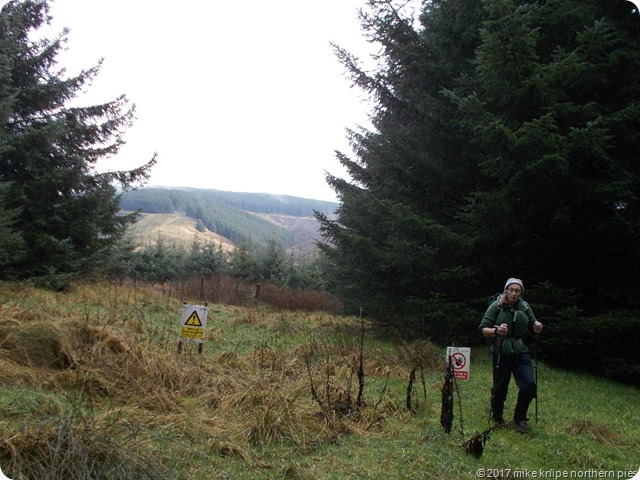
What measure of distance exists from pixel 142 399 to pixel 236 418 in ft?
3.46

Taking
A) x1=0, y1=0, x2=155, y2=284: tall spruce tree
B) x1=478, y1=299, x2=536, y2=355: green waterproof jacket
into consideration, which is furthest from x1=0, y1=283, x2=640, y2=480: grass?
x1=0, y1=0, x2=155, y2=284: tall spruce tree

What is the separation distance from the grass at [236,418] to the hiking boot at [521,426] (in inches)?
6.4

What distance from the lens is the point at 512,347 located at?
18.6 feet

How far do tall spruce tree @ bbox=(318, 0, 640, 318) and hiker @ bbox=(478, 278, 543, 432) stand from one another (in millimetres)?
4273

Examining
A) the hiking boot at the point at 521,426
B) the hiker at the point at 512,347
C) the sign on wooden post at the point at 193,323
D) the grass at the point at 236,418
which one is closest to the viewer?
the grass at the point at 236,418

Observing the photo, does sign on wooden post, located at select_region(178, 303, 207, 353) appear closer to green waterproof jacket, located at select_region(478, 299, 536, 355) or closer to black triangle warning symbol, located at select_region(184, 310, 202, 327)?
black triangle warning symbol, located at select_region(184, 310, 202, 327)

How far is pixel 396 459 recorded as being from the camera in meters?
4.22

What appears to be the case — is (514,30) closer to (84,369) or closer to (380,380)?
(380,380)

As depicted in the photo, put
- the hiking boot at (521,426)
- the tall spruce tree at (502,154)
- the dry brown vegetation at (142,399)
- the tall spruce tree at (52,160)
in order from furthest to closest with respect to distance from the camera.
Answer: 1. the tall spruce tree at (52,160)
2. the tall spruce tree at (502,154)
3. the hiking boot at (521,426)
4. the dry brown vegetation at (142,399)

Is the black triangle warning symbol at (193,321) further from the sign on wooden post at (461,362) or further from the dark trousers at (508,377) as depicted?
the dark trousers at (508,377)

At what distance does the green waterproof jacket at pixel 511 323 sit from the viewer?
563cm

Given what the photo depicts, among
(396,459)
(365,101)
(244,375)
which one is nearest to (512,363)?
(396,459)

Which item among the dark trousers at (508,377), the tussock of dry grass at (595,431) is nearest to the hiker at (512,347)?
the dark trousers at (508,377)

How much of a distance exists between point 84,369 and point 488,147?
29.8 ft
